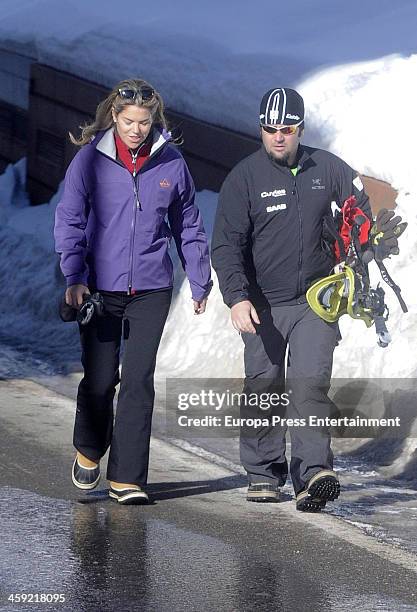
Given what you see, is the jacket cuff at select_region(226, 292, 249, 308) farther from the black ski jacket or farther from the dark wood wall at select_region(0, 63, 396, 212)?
the dark wood wall at select_region(0, 63, 396, 212)

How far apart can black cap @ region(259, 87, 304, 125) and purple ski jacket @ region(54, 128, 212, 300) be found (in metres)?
0.45

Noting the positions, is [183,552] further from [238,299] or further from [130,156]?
[130,156]

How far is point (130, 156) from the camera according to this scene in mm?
6699

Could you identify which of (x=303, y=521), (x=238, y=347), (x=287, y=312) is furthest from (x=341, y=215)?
(x=238, y=347)

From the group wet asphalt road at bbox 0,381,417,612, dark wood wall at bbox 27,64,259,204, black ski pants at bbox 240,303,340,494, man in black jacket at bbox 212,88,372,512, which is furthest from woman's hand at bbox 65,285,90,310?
dark wood wall at bbox 27,64,259,204

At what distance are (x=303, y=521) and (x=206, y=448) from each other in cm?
183

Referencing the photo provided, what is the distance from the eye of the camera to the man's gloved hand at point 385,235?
22.5ft

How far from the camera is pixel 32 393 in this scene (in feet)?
31.9

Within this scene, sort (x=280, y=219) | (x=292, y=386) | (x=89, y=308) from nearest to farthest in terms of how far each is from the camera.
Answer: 1. (x=89, y=308)
2. (x=280, y=219)
3. (x=292, y=386)

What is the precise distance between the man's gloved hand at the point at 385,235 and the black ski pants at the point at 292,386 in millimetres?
400

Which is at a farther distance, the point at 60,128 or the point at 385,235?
the point at 60,128

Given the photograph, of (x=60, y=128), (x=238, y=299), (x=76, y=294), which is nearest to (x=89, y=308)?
(x=76, y=294)

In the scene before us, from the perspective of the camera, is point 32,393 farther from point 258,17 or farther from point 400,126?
point 258,17

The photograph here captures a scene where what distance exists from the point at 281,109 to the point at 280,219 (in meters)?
0.49
